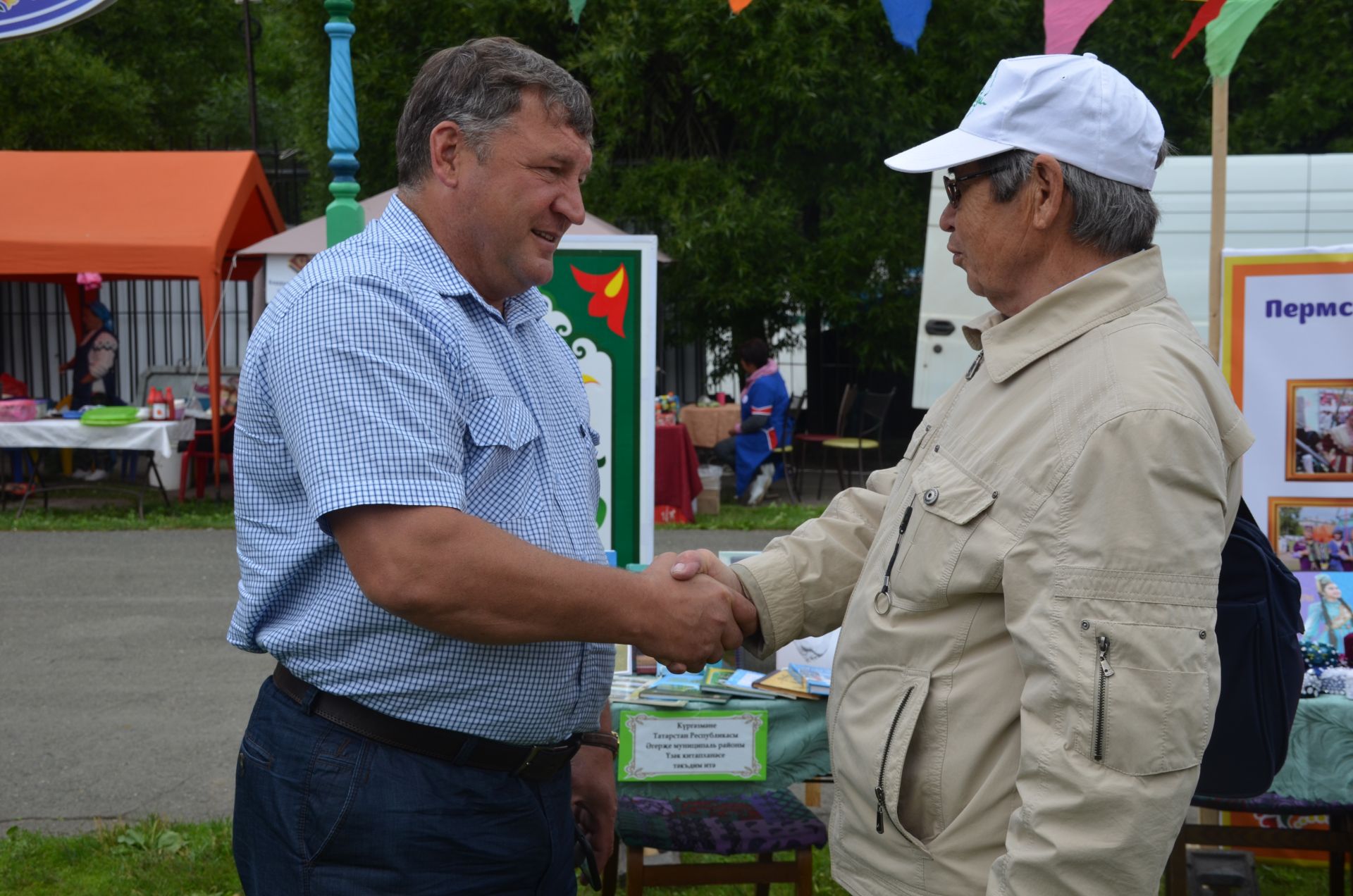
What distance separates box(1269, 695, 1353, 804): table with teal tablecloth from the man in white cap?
1.97 meters

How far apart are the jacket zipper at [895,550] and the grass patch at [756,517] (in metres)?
8.28

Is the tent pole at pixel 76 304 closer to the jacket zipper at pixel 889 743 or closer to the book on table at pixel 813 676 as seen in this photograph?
the book on table at pixel 813 676

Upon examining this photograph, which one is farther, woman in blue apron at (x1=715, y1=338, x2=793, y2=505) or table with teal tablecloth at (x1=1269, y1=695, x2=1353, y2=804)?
woman in blue apron at (x1=715, y1=338, x2=793, y2=505)

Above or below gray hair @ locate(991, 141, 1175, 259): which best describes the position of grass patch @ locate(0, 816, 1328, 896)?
below

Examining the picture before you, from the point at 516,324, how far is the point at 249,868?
1.04 m

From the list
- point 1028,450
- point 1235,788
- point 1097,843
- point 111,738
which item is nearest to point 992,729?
point 1097,843

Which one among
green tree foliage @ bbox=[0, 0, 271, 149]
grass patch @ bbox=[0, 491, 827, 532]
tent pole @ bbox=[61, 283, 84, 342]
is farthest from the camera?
green tree foliage @ bbox=[0, 0, 271, 149]

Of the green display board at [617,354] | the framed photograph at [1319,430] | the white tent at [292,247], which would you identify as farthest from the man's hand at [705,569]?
the white tent at [292,247]

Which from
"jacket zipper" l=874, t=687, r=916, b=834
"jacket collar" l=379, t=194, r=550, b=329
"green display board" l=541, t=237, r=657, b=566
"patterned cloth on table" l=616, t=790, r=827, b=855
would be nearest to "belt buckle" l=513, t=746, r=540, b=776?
"jacket zipper" l=874, t=687, r=916, b=834

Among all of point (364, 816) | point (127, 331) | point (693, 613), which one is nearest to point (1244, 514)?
point (693, 613)

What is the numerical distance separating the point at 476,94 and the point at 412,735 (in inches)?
41.6

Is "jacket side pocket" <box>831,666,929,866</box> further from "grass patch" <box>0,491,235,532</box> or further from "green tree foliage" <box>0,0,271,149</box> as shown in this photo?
"green tree foliage" <box>0,0,271,149</box>

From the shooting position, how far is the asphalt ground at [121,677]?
498cm

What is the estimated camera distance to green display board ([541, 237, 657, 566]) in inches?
167
